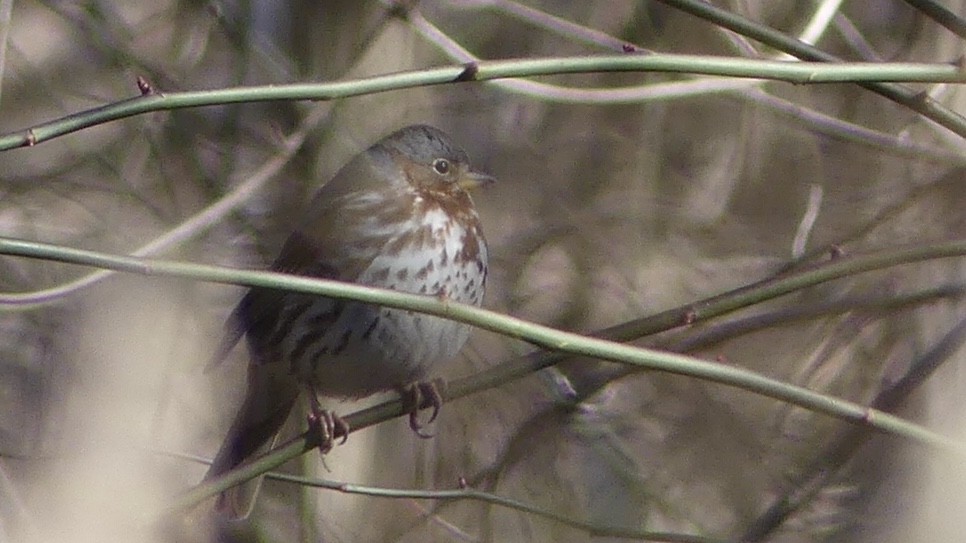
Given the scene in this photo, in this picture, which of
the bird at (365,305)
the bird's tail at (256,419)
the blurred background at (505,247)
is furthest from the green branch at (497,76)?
the bird's tail at (256,419)

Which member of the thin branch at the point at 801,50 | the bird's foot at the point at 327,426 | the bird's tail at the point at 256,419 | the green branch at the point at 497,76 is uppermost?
the bird's tail at the point at 256,419

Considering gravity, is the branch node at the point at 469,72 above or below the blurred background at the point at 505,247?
below

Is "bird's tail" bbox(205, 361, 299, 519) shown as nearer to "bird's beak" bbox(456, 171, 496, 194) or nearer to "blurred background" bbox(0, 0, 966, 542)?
"blurred background" bbox(0, 0, 966, 542)

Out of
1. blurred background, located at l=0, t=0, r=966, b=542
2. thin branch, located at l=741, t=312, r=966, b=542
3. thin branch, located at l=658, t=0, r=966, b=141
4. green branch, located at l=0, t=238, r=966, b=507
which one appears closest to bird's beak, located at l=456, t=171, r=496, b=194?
blurred background, located at l=0, t=0, r=966, b=542

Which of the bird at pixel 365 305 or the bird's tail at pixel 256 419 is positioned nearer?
the bird at pixel 365 305

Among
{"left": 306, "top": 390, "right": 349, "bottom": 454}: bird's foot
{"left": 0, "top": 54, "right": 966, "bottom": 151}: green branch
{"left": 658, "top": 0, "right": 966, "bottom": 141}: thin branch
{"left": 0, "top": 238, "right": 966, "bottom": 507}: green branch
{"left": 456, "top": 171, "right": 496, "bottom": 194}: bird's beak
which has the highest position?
{"left": 456, "top": 171, "right": 496, "bottom": 194}: bird's beak

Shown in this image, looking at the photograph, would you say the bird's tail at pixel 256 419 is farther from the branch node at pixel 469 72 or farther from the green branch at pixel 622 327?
the branch node at pixel 469 72

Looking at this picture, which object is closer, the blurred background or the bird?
the bird

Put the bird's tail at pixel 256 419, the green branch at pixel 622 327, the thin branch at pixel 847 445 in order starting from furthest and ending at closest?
the bird's tail at pixel 256 419 < the thin branch at pixel 847 445 < the green branch at pixel 622 327
